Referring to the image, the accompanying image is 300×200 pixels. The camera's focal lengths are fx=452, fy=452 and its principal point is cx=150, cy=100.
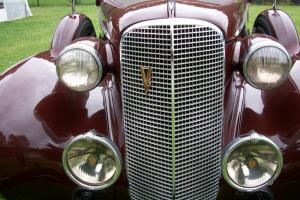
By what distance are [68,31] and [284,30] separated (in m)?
2.05

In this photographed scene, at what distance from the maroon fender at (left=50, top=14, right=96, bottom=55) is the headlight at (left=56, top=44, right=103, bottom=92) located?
1.39m

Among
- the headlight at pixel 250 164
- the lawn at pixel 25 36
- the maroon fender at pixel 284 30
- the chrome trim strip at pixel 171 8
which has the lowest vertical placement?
the lawn at pixel 25 36

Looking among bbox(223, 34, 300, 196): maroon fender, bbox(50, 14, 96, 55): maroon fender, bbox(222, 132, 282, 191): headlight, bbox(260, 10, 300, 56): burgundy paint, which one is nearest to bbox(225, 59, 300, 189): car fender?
bbox(223, 34, 300, 196): maroon fender

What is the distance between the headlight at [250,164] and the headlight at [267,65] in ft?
1.02

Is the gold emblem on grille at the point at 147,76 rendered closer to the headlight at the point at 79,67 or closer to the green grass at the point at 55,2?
the headlight at the point at 79,67

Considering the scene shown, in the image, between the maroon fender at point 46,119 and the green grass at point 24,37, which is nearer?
the maroon fender at point 46,119

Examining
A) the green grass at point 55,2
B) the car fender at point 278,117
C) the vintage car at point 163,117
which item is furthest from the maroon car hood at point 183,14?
the green grass at point 55,2

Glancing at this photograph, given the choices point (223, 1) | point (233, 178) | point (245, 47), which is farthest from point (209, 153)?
point (223, 1)

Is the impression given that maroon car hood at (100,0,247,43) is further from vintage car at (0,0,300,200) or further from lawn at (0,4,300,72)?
lawn at (0,4,300,72)

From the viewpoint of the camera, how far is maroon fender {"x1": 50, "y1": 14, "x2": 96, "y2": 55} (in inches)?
166

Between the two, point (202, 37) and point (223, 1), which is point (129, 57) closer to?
point (202, 37)

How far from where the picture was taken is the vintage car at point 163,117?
244 cm

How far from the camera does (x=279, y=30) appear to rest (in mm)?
3938

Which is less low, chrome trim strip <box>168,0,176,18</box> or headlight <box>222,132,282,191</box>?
chrome trim strip <box>168,0,176,18</box>
